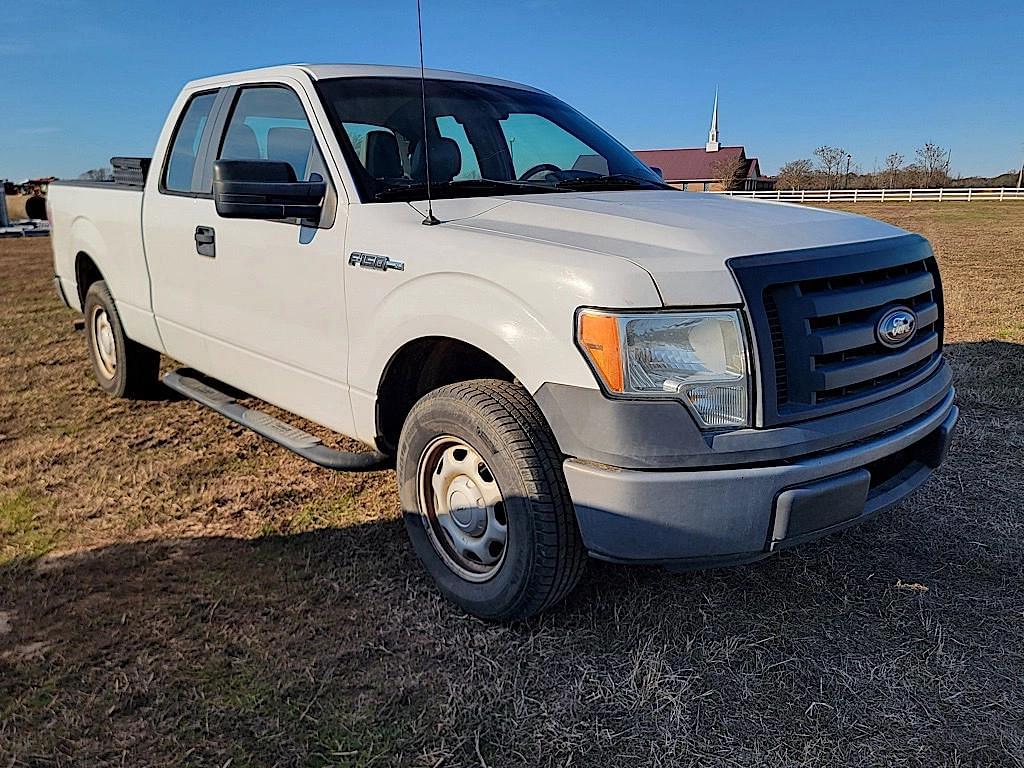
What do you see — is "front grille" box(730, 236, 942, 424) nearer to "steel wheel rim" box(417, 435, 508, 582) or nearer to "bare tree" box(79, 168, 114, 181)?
"steel wheel rim" box(417, 435, 508, 582)

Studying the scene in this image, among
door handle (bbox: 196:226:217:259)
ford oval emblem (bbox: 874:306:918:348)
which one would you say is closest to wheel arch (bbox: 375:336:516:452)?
ford oval emblem (bbox: 874:306:918:348)

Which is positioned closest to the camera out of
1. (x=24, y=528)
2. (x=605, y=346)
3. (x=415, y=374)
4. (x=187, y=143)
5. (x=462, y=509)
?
(x=605, y=346)

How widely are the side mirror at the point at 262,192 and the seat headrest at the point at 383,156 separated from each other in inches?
9.1

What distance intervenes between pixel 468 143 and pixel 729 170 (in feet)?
138

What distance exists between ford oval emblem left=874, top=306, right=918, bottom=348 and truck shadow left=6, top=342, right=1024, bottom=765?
1064mm

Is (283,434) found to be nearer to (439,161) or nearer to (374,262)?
(374,262)

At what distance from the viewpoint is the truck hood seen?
2.39 metres

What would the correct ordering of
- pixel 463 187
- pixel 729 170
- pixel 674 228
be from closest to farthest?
1. pixel 674 228
2. pixel 463 187
3. pixel 729 170

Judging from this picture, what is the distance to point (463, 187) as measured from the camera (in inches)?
137

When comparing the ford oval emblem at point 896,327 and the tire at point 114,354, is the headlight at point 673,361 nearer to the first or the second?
the ford oval emblem at point 896,327

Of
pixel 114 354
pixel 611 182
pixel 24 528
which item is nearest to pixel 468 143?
pixel 611 182

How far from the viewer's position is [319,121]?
11.5ft

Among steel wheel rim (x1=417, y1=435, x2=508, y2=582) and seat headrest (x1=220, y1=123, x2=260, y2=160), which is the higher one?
seat headrest (x1=220, y1=123, x2=260, y2=160)

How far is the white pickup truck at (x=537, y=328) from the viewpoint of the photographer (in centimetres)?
237
